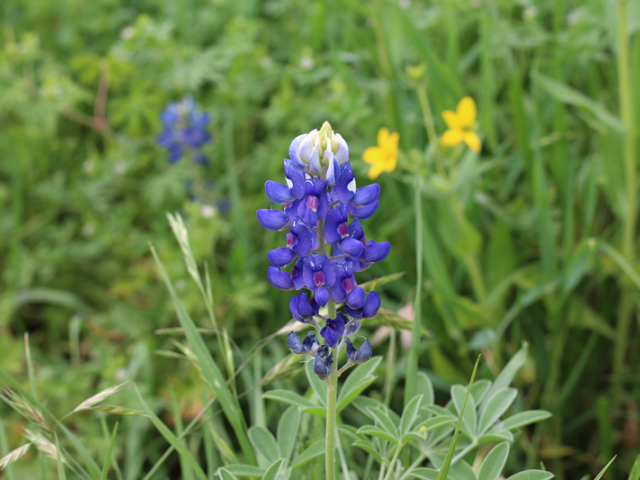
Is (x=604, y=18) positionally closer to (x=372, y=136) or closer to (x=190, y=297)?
(x=372, y=136)

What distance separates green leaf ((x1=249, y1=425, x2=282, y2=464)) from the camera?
1.33 metres

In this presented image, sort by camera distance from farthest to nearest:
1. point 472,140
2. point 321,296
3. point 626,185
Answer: point 626,185 < point 472,140 < point 321,296

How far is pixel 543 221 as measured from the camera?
2.19m

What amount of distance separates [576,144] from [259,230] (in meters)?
1.67

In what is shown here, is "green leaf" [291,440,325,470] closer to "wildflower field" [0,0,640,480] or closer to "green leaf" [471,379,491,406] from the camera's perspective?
"wildflower field" [0,0,640,480]

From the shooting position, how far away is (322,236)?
1129 mm

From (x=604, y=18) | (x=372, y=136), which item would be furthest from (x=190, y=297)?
(x=604, y=18)

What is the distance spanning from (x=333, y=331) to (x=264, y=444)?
424 millimetres

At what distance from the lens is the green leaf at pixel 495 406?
1329 millimetres

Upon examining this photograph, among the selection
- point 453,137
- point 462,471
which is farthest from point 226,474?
point 453,137

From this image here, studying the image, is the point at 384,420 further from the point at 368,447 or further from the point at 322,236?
the point at 322,236

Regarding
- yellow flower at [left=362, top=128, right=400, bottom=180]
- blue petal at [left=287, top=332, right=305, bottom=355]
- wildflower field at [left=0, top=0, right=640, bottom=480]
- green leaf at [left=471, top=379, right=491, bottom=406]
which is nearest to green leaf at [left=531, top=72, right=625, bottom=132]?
wildflower field at [left=0, top=0, right=640, bottom=480]

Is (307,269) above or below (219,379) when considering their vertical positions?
above

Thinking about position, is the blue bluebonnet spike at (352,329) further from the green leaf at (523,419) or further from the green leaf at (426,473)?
the green leaf at (523,419)
